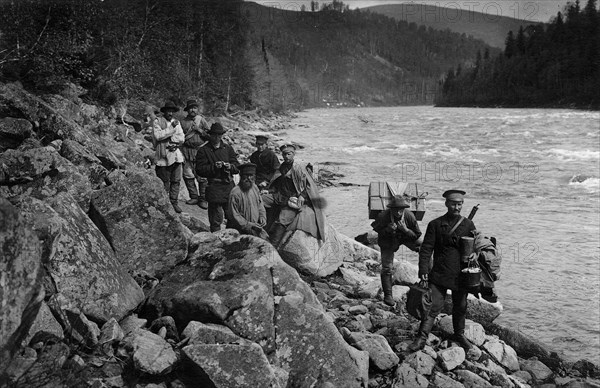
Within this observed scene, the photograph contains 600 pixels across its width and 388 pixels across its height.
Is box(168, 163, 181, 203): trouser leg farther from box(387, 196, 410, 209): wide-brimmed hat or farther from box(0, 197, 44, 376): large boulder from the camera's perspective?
box(0, 197, 44, 376): large boulder

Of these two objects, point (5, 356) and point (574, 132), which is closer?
point (5, 356)

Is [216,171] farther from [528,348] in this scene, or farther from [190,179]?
[528,348]

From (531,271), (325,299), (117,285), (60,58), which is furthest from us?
(60,58)

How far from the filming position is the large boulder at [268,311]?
13.5 ft

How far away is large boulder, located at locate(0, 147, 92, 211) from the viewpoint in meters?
5.41

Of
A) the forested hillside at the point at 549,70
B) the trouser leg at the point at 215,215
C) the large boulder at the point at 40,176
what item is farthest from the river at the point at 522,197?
the forested hillside at the point at 549,70

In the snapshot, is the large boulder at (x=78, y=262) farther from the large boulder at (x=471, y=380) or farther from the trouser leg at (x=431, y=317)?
the large boulder at (x=471, y=380)

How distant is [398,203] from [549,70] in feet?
297

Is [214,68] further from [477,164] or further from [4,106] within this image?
[4,106]

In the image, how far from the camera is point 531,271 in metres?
10.4

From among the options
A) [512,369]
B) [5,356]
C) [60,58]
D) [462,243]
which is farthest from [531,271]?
[60,58]

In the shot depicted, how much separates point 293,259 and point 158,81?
21.3 metres

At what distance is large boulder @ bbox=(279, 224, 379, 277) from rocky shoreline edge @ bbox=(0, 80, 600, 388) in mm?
903

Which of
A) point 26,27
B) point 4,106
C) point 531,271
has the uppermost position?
point 26,27
